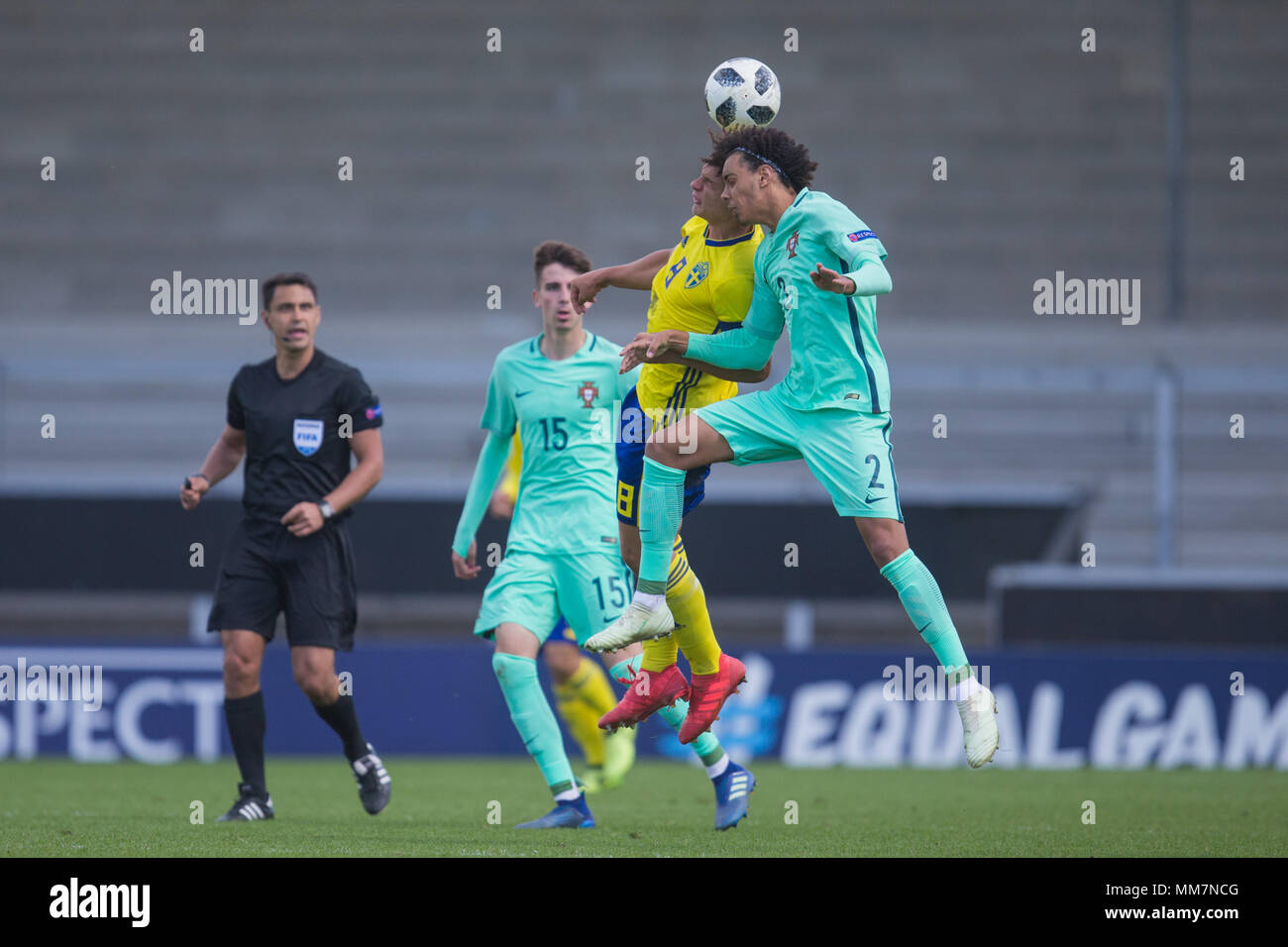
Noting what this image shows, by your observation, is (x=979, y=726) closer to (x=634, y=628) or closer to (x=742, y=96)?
(x=634, y=628)

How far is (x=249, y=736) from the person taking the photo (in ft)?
25.8

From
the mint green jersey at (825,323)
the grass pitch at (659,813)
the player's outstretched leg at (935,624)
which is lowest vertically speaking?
the grass pitch at (659,813)

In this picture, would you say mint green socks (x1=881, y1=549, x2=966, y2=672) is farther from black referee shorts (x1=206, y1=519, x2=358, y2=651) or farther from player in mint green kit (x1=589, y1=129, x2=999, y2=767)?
black referee shorts (x1=206, y1=519, x2=358, y2=651)

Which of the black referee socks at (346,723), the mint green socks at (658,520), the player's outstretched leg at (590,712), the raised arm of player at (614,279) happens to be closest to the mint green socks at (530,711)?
the black referee socks at (346,723)

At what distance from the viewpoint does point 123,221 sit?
55.8ft

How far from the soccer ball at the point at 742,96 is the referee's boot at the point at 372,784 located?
132 inches

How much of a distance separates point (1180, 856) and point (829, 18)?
12.8 metres

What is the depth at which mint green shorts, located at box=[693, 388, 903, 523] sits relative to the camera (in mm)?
6105

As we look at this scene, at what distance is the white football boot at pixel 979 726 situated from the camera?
233 inches

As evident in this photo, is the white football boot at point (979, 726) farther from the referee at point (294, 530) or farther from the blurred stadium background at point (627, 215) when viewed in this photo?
the blurred stadium background at point (627, 215)

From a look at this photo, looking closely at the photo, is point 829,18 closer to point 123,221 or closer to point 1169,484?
point 1169,484

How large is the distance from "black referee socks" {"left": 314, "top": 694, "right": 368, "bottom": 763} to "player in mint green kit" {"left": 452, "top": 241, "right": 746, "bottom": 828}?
767 millimetres

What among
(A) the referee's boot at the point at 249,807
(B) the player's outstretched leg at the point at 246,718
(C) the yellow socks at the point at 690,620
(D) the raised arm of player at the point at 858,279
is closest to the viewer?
(D) the raised arm of player at the point at 858,279

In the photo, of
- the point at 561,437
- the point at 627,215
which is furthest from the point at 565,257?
the point at 627,215
